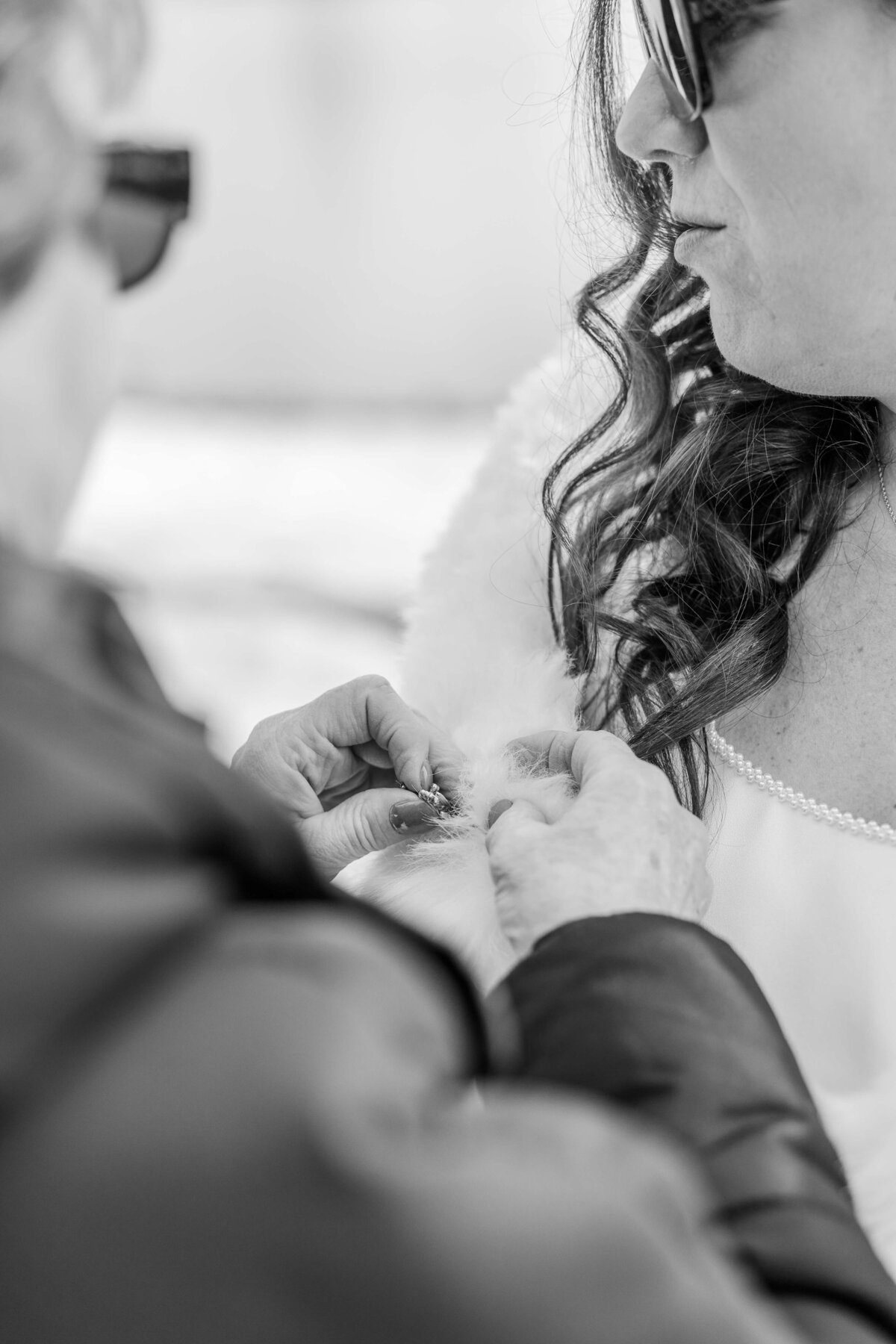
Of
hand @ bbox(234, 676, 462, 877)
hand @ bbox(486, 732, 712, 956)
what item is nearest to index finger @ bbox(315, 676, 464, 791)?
hand @ bbox(234, 676, 462, 877)

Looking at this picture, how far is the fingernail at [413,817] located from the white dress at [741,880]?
22mm

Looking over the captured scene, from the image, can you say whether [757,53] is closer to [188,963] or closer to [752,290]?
[752,290]

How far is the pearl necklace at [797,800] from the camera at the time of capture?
873mm

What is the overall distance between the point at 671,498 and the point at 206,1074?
2.56 ft

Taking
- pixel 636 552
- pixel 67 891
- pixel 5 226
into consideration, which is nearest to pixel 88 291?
pixel 5 226

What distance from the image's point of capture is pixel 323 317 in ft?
11.2

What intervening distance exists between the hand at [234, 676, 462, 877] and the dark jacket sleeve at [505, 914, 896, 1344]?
0.31 metres

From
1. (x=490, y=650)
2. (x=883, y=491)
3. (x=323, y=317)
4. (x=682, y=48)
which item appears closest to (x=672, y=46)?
(x=682, y=48)

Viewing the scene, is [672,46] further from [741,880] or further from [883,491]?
[741,880]

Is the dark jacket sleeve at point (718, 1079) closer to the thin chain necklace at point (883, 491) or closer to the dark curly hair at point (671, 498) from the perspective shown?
the dark curly hair at point (671, 498)

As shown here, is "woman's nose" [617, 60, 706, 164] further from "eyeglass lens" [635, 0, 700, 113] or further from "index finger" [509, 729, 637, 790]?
"index finger" [509, 729, 637, 790]

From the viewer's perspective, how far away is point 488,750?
937 millimetres

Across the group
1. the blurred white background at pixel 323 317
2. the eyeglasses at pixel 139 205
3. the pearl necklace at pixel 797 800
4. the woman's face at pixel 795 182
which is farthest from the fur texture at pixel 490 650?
the blurred white background at pixel 323 317

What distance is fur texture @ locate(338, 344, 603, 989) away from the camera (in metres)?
0.85
